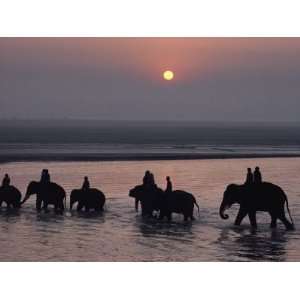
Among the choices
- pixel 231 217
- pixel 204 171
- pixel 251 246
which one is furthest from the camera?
pixel 204 171

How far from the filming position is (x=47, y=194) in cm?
1236

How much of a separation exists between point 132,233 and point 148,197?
1.24 meters

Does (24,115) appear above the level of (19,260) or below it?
above

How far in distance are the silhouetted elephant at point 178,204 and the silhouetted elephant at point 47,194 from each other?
1.44m

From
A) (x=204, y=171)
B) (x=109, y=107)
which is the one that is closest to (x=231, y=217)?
(x=109, y=107)

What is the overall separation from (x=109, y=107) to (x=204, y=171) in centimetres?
622

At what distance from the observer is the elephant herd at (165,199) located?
38.1 ft

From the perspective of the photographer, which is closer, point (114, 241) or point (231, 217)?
point (114, 241)

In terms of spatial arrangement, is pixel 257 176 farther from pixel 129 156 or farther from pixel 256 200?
pixel 129 156

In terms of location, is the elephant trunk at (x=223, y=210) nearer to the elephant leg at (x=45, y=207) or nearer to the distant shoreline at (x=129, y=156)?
the elephant leg at (x=45, y=207)

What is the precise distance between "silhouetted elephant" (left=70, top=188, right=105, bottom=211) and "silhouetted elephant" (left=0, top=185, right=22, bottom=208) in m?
0.80

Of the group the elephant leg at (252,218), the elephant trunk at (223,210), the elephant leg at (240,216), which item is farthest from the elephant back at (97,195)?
the elephant leg at (252,218)

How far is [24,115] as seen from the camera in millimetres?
10859
